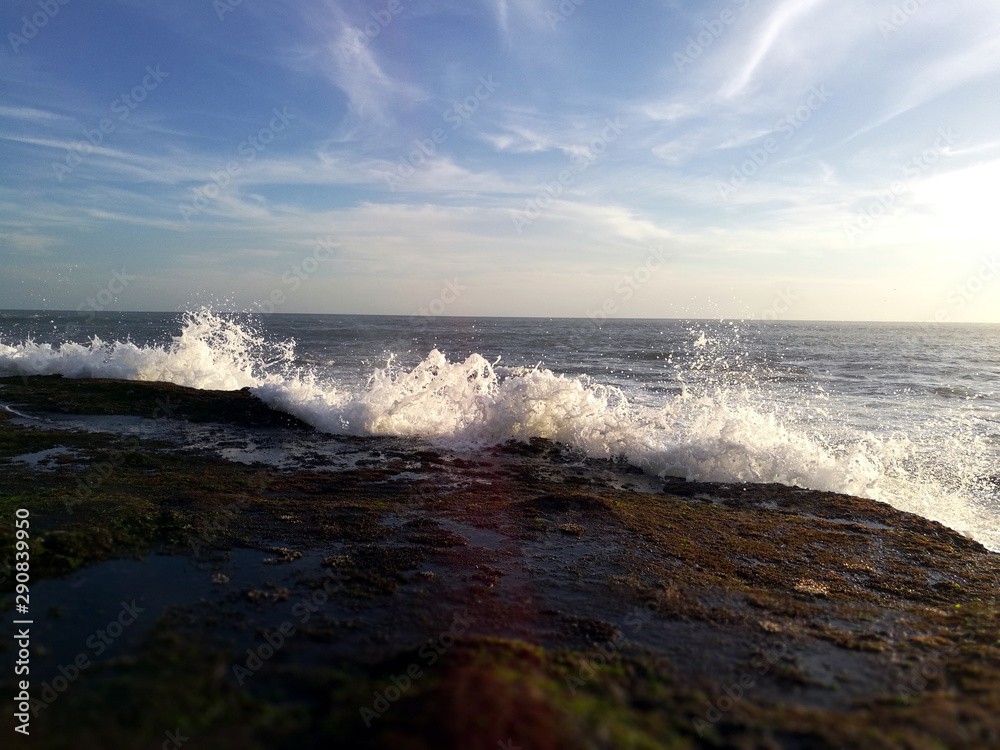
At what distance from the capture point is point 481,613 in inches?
200

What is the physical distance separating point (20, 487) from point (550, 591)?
7.50m

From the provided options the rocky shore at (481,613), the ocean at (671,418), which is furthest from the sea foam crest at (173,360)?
the rocky shore at (481,613)

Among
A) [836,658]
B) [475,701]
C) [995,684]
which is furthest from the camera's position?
[836,658]

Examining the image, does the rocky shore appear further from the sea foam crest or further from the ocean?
the sea foam crest

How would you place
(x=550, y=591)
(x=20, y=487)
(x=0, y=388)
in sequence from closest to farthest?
(x=550, y=591), (x=20, y=487), (x=0, y=388)

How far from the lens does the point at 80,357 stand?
828 inches

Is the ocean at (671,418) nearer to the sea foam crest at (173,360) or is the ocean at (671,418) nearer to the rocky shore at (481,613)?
the sea foam crest at (173,360)

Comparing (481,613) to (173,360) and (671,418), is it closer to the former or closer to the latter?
(671,418)

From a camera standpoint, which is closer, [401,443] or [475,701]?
[475,701]

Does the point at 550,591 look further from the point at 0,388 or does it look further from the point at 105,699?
the point at 0,388

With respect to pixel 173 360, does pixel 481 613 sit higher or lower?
lower

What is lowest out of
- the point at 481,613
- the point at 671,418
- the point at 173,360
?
the point at 481,613

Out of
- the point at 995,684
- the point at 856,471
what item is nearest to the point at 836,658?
the point at 995,684

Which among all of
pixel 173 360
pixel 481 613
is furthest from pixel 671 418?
pixel 173 360
